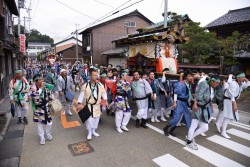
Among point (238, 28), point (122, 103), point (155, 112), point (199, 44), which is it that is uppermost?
point (238, 28)

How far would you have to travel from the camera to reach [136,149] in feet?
15.6

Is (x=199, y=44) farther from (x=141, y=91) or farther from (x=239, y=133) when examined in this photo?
(x=141, y=91)

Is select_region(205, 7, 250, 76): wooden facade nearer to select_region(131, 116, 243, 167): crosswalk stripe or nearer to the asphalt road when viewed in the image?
the asphalt road

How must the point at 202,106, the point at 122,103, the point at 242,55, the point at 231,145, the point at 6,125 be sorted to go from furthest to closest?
the point at 242,55 → the point at 6,125 → the point at 122,103 → the point at 231,145 → the point at 202,106

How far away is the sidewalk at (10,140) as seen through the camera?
427 cm

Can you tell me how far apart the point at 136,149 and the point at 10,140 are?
358cm

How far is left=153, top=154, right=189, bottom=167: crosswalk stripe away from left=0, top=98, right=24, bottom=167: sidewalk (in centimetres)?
312

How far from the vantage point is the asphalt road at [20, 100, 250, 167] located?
419 cm

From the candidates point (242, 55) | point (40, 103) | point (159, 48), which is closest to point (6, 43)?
point (40, 103)

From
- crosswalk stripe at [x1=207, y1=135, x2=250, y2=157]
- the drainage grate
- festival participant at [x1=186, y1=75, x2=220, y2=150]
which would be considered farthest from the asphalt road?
festival participant at [x1=186, y1=75, x2=220, y2=150]

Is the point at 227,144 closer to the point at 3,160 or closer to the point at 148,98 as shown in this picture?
the point at 148,98

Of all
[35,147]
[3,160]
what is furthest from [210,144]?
[3,160]

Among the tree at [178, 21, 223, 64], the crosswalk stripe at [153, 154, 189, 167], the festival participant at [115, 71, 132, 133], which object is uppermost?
the tree at [178, 21, 223, 64]

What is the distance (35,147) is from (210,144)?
466 centimetres
